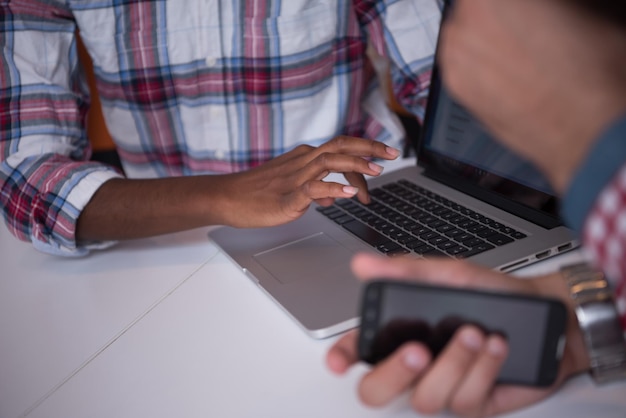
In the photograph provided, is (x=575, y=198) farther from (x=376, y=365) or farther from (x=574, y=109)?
(x=376, y=365)

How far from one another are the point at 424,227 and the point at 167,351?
36cm

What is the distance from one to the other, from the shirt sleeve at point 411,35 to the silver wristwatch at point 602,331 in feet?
2.31

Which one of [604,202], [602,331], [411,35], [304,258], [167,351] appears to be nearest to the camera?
[604,202]

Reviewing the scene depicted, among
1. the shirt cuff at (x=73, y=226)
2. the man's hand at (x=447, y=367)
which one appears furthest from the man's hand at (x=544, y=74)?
the shirt cuff at (x=73, y=226)

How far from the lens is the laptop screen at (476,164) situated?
Answer: 2.62 feet

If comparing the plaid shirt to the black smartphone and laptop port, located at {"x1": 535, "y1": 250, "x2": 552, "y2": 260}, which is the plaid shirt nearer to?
laptop port, located at {"x1": 535, "y1": 250, "x2": 552, "y2": 260}

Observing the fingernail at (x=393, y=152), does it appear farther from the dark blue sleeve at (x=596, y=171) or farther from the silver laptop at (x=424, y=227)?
the dark blue sleeve at (x=596, y=171)

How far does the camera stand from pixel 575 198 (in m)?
0.42

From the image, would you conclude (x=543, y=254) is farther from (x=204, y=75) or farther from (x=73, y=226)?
(x=204, y=75)

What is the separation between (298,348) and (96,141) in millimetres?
1685

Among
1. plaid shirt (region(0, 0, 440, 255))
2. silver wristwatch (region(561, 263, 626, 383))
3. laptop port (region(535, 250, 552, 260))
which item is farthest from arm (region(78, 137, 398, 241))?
silver wristwatch (region(561, 263, 626, 383))

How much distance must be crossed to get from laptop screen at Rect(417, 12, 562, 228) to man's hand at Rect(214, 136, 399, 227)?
151 millimetres

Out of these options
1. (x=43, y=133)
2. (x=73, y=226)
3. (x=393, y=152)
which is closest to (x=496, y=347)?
(x=393, y=152)

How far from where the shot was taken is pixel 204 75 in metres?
1.23
